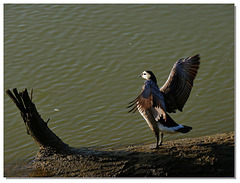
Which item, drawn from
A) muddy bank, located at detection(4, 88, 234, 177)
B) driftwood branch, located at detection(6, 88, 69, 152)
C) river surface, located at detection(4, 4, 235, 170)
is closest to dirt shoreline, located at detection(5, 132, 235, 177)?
muddy bank, located at detection(4, 88, 234, 177)

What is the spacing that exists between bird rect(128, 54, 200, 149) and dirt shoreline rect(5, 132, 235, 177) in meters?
0.36

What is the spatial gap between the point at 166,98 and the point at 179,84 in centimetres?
39

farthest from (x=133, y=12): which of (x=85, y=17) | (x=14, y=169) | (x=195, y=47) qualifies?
(x=14, y=169)

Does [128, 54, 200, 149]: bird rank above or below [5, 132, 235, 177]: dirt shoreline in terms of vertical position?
above

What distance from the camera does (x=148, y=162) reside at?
18.7 ft

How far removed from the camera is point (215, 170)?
18.6 ft

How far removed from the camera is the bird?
579 centimetres

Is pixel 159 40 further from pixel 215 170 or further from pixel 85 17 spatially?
pixel 215 170

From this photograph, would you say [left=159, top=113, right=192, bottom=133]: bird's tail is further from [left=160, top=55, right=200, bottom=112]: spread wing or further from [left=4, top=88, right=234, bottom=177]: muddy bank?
[left=160, top=55, right=200, bottom=112]: spread wing

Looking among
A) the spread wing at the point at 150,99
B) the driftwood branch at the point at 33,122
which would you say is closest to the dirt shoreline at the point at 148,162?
the driftwood branch at the point at 33,122

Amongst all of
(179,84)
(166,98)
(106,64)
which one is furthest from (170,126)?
(106,64)

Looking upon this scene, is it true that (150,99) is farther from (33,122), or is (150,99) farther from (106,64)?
(106,64)

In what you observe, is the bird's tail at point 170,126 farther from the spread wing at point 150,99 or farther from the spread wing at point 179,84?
the spread wing at point 179,84

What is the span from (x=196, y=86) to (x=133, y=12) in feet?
12.5
